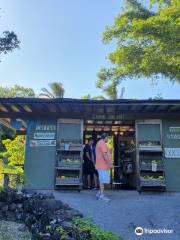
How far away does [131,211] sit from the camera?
8883 mm

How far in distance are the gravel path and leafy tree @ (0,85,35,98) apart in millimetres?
28965

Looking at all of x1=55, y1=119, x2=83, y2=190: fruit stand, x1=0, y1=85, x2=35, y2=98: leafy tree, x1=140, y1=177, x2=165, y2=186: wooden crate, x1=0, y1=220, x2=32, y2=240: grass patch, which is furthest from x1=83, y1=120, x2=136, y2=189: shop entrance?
x1=0, y1=85, x2=35, y2=98: leafy tree

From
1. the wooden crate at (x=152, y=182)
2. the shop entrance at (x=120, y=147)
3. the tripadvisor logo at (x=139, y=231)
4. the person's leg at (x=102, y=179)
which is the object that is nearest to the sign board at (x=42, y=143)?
the shop entrance at (x=120, y=147)

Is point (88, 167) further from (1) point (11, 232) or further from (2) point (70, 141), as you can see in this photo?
(1) point (11, 232)

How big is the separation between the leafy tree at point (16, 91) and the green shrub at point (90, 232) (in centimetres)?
3274

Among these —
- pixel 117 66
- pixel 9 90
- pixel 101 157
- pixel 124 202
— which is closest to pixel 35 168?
pixel 101 157

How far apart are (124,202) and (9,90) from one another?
33.1 m

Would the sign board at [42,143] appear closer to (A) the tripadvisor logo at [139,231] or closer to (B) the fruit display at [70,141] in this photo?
(B) the fruit display at [70,141]

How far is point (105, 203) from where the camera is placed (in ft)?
32.1

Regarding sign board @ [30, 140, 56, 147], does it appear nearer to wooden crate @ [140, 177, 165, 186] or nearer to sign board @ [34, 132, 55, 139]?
sign board @ [34, 132, 55, 139]

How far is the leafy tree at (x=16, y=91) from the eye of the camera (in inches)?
1546

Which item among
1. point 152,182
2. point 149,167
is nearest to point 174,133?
point 149,167

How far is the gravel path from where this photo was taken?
7.54 metres

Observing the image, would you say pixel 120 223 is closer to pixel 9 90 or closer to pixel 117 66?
pixel 117 66
